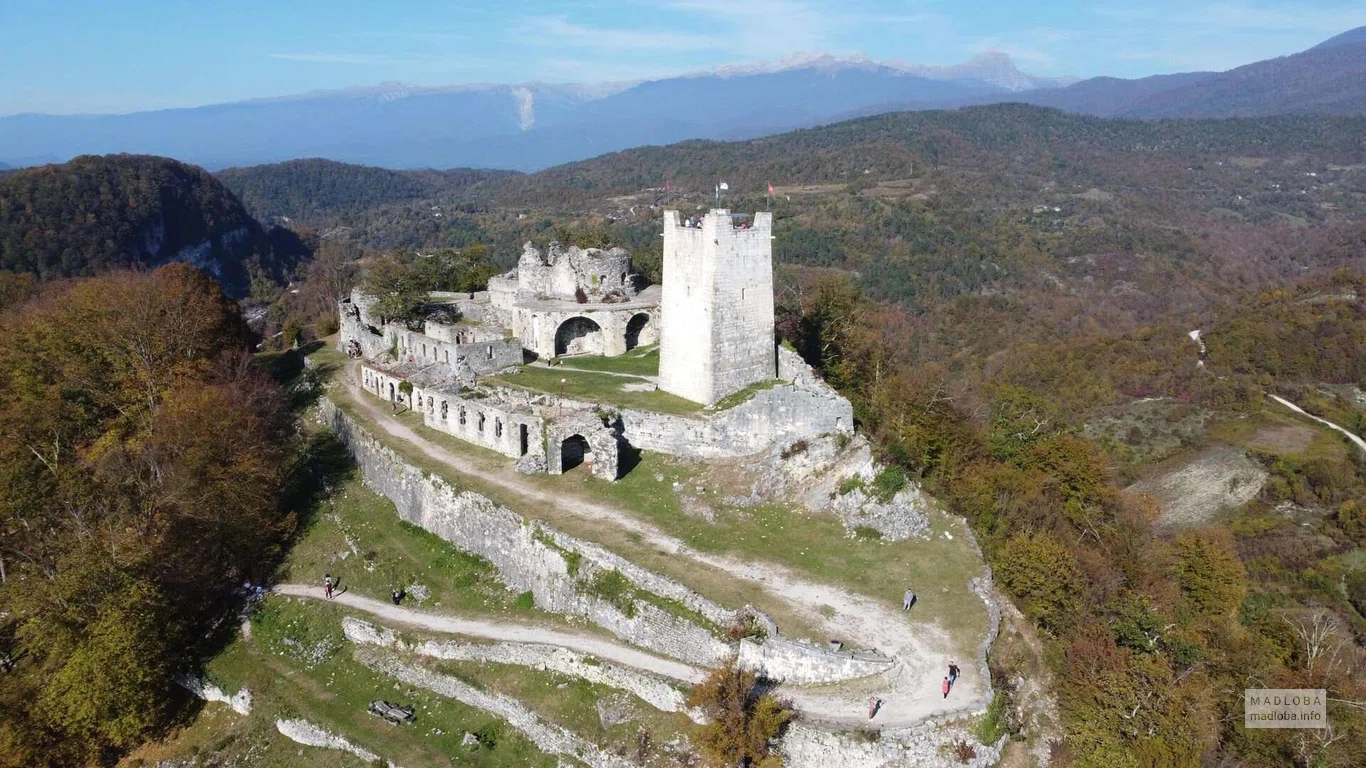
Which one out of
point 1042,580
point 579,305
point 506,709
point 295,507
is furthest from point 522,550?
point 579,305

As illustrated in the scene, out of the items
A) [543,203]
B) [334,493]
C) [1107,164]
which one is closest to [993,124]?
[1107,164]

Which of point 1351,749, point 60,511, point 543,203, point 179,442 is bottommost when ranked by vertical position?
point 1351,749

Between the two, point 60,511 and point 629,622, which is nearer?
point 629,622

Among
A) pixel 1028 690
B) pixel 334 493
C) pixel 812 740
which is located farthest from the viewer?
pixel 334 493

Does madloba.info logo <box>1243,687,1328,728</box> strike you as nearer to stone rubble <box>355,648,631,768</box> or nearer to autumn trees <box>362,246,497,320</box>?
stone rubble <box>355,648,631,768</box>

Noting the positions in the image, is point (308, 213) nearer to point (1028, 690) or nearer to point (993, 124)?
point (993, 124)

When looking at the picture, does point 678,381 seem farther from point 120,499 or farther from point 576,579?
point 120,499

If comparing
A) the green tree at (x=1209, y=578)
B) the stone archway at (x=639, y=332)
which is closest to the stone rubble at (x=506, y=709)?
the stone archway at (x=639, y=332)
